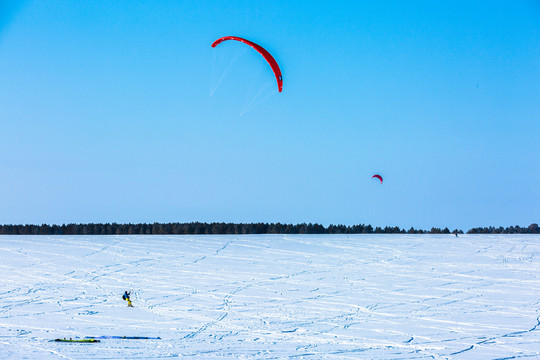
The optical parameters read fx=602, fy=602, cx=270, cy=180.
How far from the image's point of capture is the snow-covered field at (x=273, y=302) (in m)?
7.91

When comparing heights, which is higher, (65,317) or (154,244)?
(154,244)

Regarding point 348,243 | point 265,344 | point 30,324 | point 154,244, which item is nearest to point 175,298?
point 30,324

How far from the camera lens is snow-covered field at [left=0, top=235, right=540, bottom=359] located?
25.9 feet

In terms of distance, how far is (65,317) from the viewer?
9906mm

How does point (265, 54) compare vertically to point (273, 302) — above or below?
above

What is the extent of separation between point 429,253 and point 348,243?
11.4 feet

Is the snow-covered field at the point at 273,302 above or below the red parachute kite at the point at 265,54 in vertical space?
below

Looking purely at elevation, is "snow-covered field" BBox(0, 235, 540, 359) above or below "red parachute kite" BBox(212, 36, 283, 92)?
below

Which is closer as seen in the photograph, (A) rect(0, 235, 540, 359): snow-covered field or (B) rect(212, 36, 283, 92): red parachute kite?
(A) rect(0, 235, 540, 359): snow-covered field

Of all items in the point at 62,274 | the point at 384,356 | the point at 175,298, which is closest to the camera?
the point at 384,356

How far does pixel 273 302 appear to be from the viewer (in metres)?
11.0

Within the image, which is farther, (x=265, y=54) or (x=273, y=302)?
(x=265, y=54)

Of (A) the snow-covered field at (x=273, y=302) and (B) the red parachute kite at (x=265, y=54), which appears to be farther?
(B) the red parachute kite at (x=265, y=54)

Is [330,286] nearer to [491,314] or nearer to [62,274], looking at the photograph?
A: [491,314]
